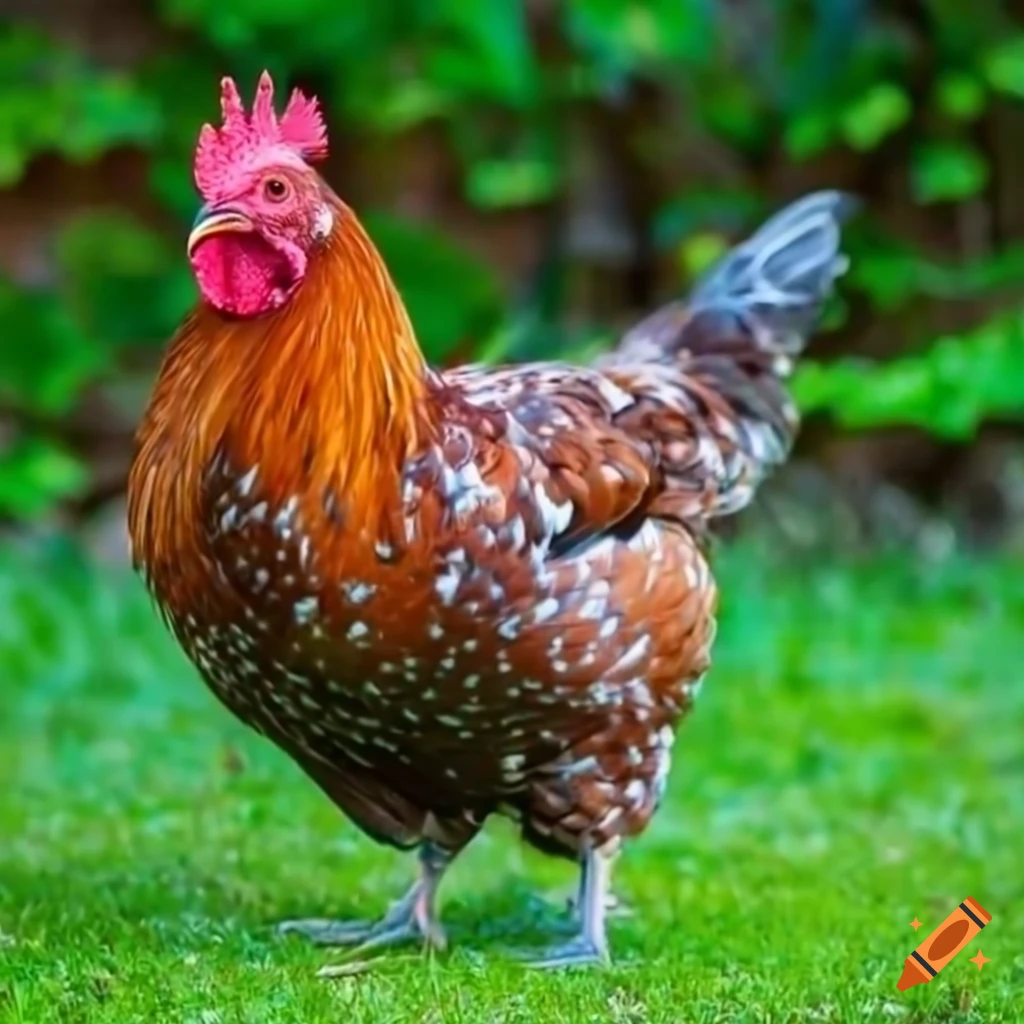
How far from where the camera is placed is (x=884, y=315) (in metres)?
10.9

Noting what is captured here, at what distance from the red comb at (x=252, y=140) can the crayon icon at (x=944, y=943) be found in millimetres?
1924

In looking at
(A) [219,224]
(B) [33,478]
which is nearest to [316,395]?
(A) [219,224]

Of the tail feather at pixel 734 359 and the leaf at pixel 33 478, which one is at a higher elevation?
the tail feather at pixel 734 359

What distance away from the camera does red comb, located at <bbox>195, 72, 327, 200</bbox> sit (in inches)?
153

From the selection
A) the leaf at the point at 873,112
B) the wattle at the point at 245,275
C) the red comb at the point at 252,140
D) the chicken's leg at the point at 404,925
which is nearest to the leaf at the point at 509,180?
the leaf at the point at 873,112

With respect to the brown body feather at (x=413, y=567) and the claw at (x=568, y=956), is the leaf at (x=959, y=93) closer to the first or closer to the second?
→ the brown body feather at (x=413, y=567)

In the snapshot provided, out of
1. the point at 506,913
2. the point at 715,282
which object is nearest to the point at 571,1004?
the point at 506,913

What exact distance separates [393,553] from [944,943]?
157 centimetres

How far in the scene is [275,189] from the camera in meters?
3.88

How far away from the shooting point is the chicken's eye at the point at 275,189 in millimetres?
3867

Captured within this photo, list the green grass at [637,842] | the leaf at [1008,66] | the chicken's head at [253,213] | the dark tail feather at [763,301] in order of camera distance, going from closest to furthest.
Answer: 1. the green grass at [637,842]
2. the chicken's head at [253,213]
3. the dark tail feather at [763,301]
4. the leaf at [1008,66]

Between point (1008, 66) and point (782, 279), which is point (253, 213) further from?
point (1008, 66)

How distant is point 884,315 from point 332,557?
748 centimetres

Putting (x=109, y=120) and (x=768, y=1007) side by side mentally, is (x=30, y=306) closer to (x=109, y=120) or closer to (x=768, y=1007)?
(x=109, y=120)
